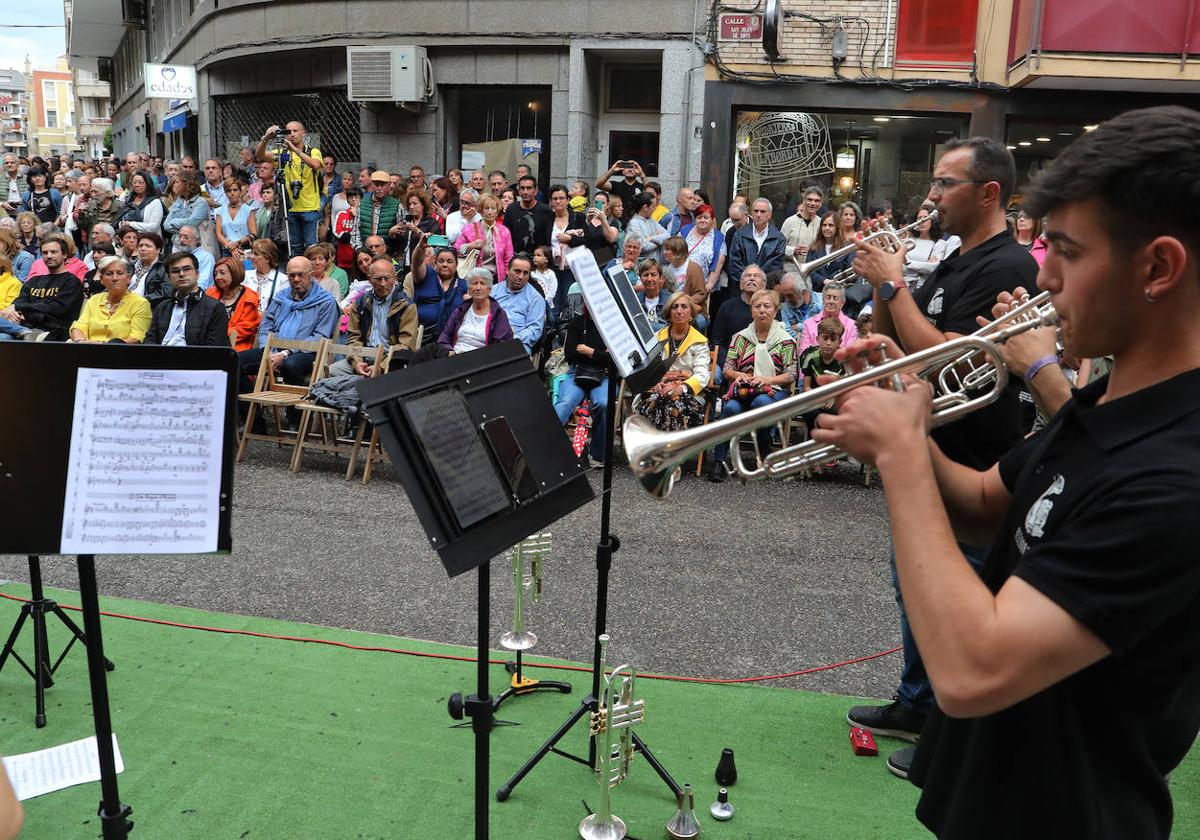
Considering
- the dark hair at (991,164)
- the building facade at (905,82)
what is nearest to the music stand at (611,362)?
the dark hair at (991,164)

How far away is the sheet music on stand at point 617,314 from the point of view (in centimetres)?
312

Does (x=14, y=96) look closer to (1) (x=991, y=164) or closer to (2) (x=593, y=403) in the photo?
(2) (x=593, y=403)

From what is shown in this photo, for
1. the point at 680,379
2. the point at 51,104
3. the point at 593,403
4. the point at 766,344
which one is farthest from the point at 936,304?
the point at 51,104

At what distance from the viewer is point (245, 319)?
8141 mm

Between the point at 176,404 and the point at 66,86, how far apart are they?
114 m

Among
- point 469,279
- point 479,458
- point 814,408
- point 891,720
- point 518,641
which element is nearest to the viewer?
point 814,408

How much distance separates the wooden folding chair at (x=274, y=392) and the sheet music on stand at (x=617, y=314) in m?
4.61

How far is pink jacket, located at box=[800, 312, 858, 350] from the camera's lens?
7.32m

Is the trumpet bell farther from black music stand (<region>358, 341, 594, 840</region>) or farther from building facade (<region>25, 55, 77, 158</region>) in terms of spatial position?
building facade (<region>25, 55, 77, 158</region>)

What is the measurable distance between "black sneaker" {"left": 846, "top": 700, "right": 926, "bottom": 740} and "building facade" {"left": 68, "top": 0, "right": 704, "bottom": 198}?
1008cm

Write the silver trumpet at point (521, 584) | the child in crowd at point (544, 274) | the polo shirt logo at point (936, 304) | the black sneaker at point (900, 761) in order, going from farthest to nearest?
the child in crowd at point (544, 274) → the silver trumpet at point (521, 584) → the black sneaker at point (900, 761) → the polo shirt logo at point (936, 304)

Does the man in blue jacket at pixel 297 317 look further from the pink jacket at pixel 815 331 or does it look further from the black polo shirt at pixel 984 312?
the black polo shirt at pixel 984 312

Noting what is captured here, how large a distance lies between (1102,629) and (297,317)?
Result: 7625 millimetres

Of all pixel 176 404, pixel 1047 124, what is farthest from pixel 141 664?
pixel 1047 124
